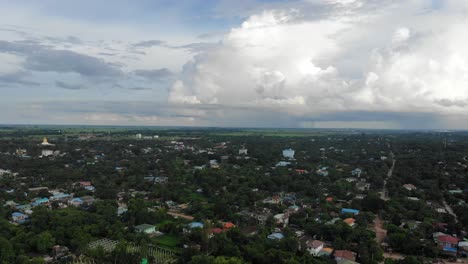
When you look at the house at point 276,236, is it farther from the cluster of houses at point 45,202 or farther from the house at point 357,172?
the house at point 357,172

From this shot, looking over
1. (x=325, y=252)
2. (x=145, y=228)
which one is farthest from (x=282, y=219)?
(x=145, y=228)

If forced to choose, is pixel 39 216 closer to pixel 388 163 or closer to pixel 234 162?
pixel 234 162

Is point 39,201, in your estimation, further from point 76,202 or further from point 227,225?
point 227,225

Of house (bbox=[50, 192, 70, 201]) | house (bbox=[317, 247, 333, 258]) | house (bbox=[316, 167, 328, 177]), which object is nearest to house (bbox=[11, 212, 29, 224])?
house (bbox=[50, 192, 70, 201])

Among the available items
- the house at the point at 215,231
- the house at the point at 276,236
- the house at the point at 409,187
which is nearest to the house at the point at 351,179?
the house at the point at 409,187

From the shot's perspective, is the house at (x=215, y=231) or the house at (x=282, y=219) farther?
the house at (x=282, y=219)

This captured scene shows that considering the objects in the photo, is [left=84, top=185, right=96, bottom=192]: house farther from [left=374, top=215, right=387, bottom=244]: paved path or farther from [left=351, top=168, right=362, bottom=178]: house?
[left=351, top=168, right=362, bottom=178]: house

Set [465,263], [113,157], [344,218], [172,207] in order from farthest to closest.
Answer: [113,157]
[172,207]
[344,218]
[465,263]

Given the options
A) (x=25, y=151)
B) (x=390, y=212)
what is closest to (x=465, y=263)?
(x=390, y=212)
